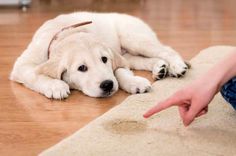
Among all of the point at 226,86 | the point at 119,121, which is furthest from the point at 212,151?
the point at 119,121

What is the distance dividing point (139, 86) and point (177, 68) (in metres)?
0.24

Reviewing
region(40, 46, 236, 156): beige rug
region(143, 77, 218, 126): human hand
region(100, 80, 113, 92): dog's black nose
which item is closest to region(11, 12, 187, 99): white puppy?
region(100, 80, 113, 92): dog's black nose

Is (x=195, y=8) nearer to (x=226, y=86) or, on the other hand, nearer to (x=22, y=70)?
(x=22, y=70)

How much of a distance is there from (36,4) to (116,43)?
2.11m

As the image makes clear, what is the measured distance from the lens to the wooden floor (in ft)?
5.23

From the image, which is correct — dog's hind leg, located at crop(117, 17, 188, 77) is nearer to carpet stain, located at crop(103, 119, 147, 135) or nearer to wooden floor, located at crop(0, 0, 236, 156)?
wooden floor, located at crop(0, 0, 236, 156)

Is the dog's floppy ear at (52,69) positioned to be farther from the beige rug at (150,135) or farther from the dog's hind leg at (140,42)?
the dog's hind leg at (140,42)

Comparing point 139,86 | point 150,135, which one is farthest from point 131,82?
point 150,135

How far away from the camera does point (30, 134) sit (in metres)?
1.57

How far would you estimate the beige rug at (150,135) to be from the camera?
1395 mm

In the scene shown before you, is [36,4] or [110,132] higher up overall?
[110,132]

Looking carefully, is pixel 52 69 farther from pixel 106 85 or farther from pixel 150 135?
pixel 150 135

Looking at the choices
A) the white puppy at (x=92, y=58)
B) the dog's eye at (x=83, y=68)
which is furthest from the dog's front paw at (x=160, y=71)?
the dog's eye at (x=83, y=68)

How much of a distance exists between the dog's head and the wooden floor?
0.05 meters
